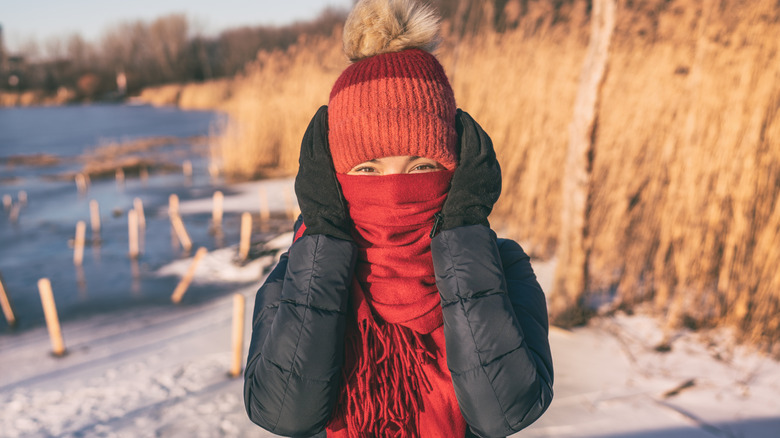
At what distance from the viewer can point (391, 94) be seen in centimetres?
113

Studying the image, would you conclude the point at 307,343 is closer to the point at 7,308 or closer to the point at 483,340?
the point at 483,340

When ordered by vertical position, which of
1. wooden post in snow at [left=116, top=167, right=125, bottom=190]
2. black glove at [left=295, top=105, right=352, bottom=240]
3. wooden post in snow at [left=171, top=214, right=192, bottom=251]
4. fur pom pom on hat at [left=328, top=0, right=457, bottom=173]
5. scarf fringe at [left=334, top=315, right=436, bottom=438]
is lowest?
wooden post in snow at [left=116, top=167, right=125, bottom=190]

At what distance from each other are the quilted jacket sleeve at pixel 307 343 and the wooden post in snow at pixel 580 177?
2.21 meters

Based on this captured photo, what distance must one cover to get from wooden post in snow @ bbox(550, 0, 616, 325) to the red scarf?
1.97m

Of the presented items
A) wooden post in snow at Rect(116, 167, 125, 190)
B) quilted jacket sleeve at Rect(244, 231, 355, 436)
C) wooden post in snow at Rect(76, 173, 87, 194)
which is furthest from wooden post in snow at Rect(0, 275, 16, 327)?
wooden post in snow at Rect(116, 167, 125, 190)

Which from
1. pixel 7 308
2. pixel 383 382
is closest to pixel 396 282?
pixel 383 382

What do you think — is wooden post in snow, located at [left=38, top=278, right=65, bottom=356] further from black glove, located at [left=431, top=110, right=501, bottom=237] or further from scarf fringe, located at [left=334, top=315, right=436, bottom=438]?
black glove, located at [left=431, top=110, right=501, bottom=237]

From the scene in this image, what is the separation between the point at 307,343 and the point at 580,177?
2353 millimetres

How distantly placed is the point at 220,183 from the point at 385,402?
8.96 meters

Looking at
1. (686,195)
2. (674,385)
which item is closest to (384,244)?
(674,385)

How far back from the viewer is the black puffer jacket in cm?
99

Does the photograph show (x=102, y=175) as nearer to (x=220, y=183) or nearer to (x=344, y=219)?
(x=220, y=183)

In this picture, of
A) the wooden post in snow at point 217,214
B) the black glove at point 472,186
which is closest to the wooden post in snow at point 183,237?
the wooden post in snow at point 217,214

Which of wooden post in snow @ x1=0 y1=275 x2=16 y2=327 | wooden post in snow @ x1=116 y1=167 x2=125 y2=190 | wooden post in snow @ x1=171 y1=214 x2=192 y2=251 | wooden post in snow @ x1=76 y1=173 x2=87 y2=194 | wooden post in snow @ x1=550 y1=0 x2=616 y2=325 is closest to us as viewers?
wooden post in snow @ x1=550 y1=0 x2=616 y2=325
